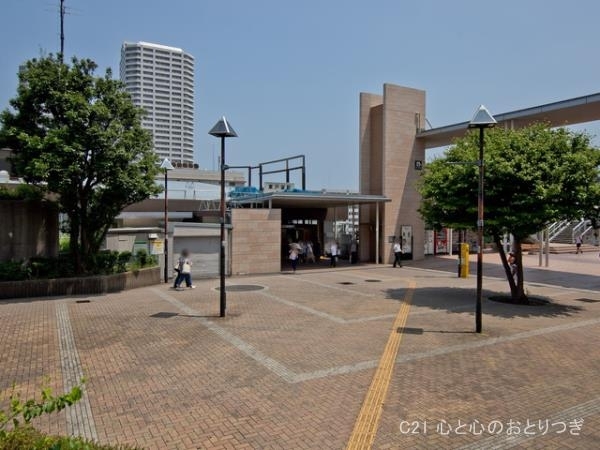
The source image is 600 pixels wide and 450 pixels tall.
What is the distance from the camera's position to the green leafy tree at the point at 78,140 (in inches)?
575

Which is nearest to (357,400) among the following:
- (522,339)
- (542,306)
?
(522,339)

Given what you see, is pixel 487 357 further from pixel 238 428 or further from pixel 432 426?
pixel 238 428

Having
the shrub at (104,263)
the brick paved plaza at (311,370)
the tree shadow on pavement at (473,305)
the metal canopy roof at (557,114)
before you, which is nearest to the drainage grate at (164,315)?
the brick paved plaza at (311,370)

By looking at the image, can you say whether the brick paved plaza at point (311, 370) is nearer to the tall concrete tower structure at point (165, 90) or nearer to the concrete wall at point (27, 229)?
the concrete wall at point (27, 229)

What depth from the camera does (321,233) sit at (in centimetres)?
3462

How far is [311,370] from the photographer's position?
777 centimetres

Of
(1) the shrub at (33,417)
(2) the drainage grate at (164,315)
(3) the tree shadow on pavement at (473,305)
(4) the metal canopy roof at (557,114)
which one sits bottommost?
(2) the drainage grate at (164,315)

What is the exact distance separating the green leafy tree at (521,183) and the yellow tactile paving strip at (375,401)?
549 centimetres

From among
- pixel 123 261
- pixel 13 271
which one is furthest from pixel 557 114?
pixel 13 271

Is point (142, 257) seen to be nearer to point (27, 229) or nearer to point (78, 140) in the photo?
point (27, 229)

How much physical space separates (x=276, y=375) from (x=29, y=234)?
1413 cm

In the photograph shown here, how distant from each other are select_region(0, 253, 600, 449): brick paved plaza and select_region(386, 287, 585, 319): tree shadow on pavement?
0.13 meters

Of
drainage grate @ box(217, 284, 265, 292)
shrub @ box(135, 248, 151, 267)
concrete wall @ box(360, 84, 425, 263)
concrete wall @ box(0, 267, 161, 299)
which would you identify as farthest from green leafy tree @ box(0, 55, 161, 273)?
concrete wall @ box(360, 84, 425, 263)

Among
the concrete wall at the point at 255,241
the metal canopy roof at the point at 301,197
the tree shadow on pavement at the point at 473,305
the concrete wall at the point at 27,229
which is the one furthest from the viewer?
the metal canopy roof at the point at 301,197
